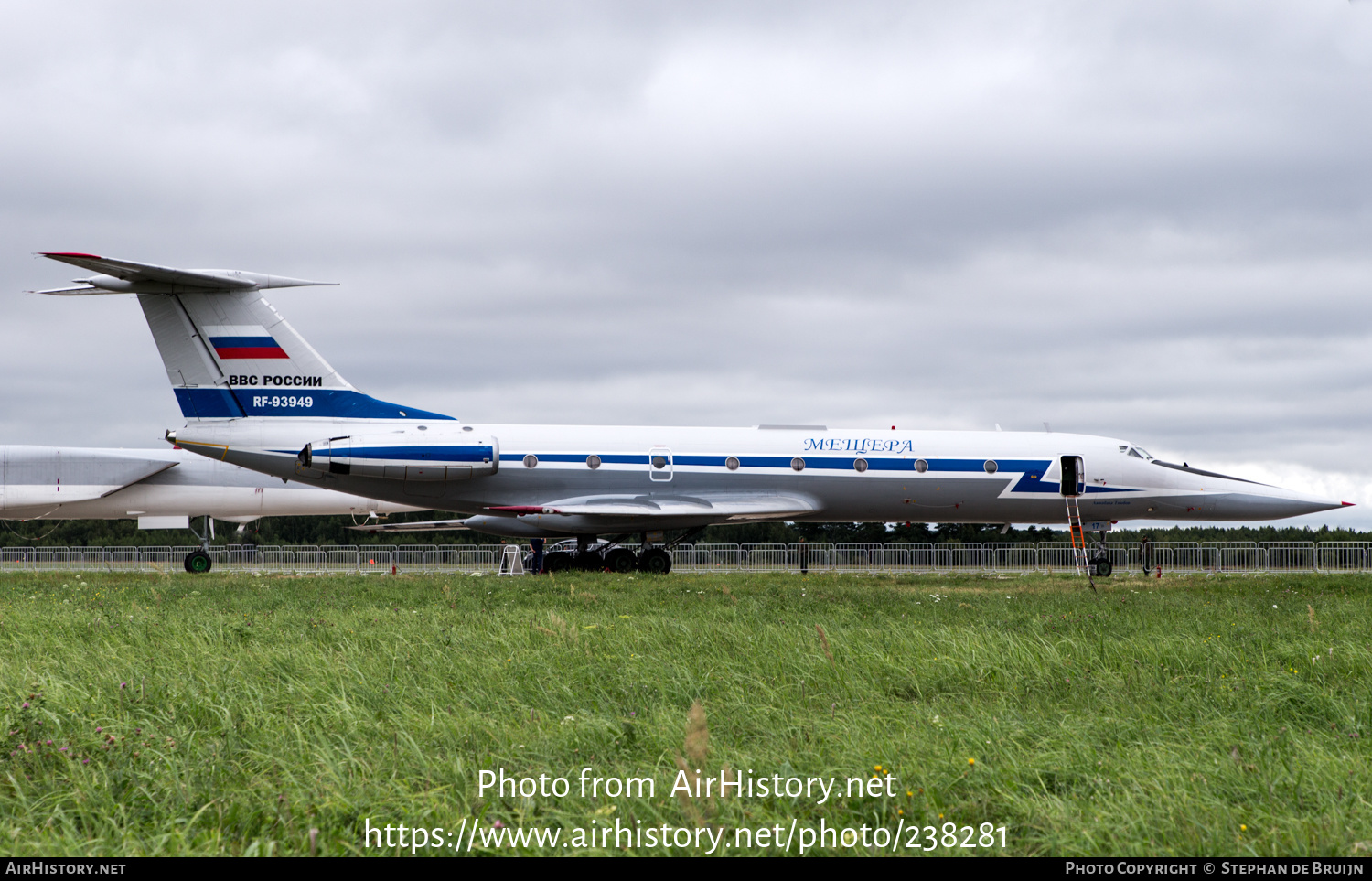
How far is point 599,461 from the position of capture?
21078mm

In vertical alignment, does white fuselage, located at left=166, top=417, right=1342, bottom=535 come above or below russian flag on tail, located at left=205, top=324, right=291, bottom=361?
below

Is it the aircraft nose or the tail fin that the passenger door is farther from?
the aircraft nose

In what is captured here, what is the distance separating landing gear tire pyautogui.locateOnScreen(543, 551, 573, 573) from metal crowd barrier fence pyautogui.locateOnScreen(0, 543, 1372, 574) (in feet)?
20.9

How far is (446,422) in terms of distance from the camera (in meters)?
21.3

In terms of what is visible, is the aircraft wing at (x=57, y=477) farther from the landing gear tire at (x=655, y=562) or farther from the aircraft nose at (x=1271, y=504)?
the aircraft nose at (x=1271, y=504)

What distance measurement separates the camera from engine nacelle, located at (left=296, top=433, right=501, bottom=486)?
19.4 metres

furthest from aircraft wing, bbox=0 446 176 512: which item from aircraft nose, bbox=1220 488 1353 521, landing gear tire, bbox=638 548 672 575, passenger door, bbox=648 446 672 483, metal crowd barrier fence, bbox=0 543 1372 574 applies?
aircraft nose, bbox=1220 488 1353 521

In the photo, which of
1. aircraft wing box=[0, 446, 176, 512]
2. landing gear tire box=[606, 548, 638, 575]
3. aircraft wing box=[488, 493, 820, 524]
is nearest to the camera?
aircraft wing box=[488, 493, 820, 524]

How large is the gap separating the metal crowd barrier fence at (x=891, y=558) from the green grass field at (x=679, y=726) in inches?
764

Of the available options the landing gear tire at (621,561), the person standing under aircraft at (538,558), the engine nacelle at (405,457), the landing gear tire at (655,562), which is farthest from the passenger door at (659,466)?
the person standing under aircraft at (538,558)

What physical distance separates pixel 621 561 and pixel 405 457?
5.33 m

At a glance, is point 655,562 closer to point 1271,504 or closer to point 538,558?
point 538,558

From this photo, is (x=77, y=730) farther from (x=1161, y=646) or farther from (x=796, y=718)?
(x=1161, y=646)

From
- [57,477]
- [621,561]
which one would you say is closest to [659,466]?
[621,561]
